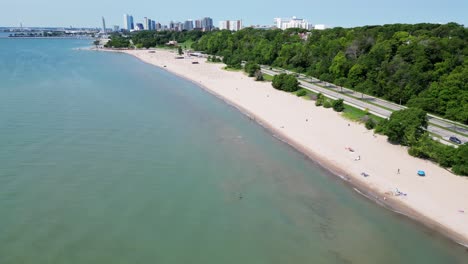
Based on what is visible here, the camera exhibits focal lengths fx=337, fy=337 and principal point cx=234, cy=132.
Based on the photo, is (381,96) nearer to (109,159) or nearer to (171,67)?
(109,159)

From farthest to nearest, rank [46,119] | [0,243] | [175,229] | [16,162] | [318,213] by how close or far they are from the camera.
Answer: [46,119]
[16,162]
[318,213]
[175,229]
[0,243]

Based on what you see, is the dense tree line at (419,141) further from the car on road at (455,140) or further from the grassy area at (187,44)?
the grassy area at (187,44)

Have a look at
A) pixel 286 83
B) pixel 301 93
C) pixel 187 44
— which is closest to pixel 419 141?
pixel 301 93

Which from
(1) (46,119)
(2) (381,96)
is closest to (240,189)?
(1) (46,119)

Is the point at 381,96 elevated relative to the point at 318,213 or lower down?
elevated

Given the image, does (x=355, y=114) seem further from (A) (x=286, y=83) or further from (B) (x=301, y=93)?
(A) (x=286, y=83)

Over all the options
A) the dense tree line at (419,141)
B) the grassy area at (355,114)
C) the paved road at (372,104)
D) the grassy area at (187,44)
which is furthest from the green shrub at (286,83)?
the grassy area at (187,44)
